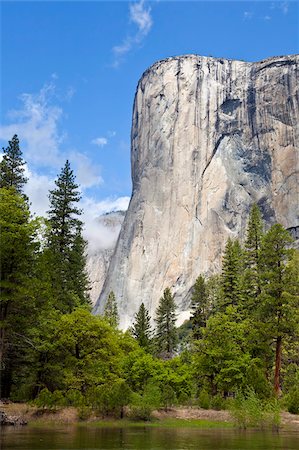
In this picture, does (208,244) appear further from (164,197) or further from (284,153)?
(284,153)

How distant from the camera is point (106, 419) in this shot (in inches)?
1071

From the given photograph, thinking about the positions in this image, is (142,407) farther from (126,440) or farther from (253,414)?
(126,440)

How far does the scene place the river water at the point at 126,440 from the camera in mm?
16266

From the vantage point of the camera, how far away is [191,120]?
12812 centimetres

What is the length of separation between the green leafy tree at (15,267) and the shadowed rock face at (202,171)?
85.4 m

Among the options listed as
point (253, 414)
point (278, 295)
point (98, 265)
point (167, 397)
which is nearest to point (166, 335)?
point (278, 295)

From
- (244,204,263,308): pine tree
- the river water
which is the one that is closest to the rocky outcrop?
(244,204,263,308): pine tree

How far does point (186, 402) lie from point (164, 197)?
302 feet

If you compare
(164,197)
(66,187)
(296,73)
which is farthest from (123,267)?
(66,187)

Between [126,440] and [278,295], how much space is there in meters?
18.2

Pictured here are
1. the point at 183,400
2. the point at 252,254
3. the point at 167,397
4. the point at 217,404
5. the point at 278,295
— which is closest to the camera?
the point at 167,397

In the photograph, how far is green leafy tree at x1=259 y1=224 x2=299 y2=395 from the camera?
3341 centimetres

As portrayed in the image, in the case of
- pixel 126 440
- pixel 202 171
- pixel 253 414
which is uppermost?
pixel 202 171

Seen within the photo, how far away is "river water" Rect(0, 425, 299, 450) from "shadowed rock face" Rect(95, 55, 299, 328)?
8884 cm
